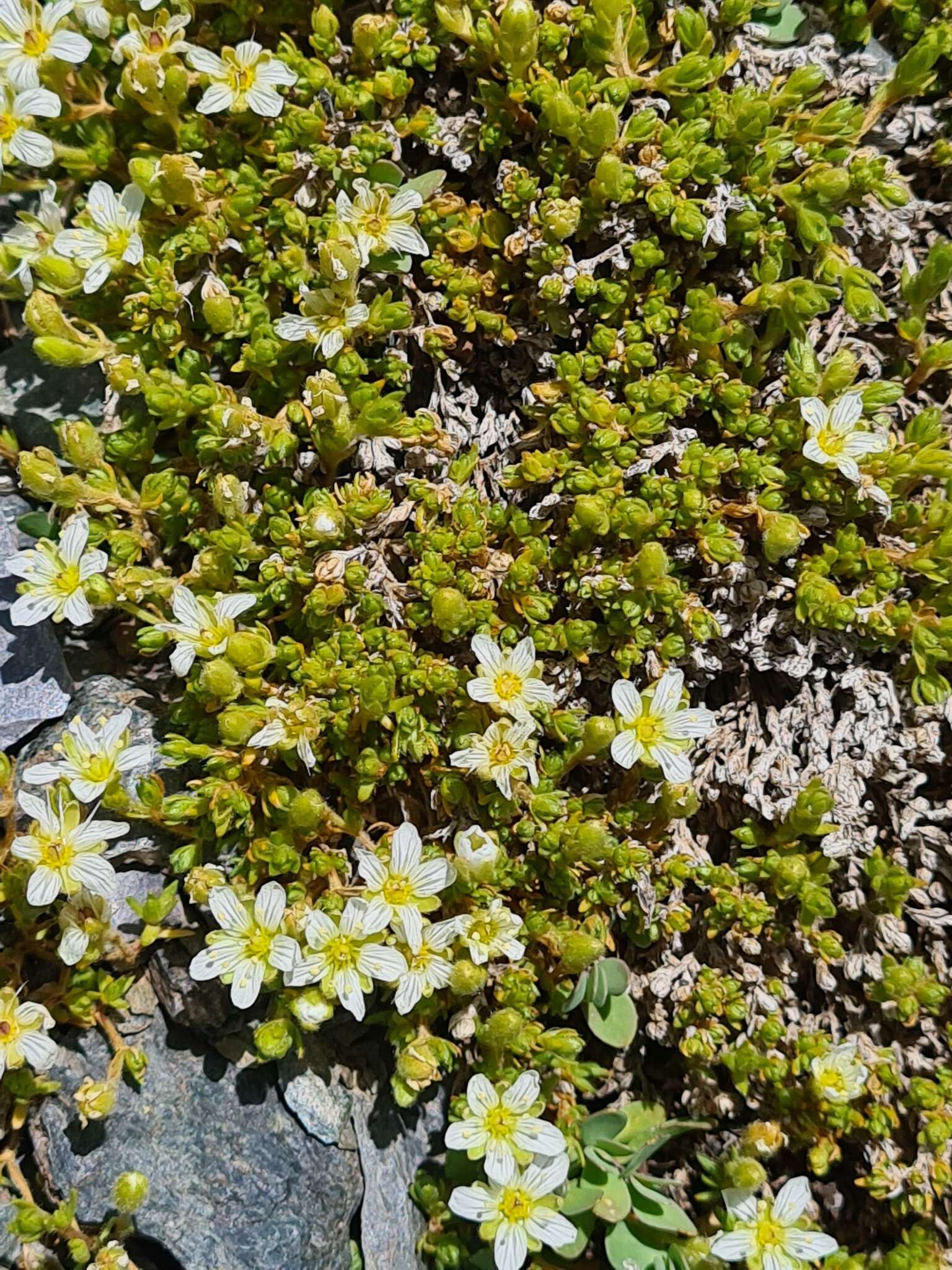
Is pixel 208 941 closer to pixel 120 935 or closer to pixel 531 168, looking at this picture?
pixel 120 935

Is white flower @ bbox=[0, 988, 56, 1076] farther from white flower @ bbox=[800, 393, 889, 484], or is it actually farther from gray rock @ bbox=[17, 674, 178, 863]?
white flower @ bbox=[800, 393, 889, 484]

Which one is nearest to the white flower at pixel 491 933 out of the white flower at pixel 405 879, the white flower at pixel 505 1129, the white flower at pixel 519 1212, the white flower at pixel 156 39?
the white flower at pixel 405 879

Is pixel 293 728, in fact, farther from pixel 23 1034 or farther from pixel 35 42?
pixel 35 42

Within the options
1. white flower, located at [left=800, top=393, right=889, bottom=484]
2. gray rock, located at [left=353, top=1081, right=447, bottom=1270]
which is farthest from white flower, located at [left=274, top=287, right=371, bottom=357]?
gray rock, located at [left=353, top=1081, right=447, bottom=1270]

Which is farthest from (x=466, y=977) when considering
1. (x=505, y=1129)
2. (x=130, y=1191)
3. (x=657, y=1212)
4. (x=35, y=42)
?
(x=35, y=42)

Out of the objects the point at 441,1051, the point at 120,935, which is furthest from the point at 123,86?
the point at 441,1051

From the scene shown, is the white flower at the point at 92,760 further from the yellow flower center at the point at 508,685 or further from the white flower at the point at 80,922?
the yellow flower center at the point at 508,685
